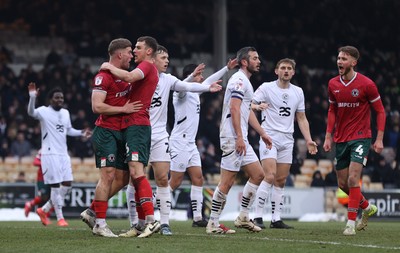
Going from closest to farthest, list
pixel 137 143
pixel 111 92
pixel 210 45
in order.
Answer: pixel 137 143, pixel 111 92, pixel 210 45

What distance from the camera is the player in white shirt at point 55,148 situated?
690 inches

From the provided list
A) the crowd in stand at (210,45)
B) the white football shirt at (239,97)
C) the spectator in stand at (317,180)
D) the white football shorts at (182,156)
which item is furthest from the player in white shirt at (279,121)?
the crowd in stand at (210,45)

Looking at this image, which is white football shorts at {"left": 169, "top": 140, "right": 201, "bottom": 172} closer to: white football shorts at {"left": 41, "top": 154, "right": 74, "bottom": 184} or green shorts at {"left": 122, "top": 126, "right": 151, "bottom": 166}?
white football shorts at {"left": 41, "top": 154, "right": 74, "bottom": 184}

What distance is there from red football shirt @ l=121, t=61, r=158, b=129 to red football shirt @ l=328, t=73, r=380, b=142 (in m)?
2.93

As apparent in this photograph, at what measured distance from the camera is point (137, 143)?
11.6m

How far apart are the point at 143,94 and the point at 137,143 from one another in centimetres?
63

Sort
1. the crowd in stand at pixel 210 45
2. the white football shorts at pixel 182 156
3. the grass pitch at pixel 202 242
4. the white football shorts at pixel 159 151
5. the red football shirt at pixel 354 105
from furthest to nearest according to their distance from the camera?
1. the crowd in stand at pixel 210 45
2. the white football shorts at pixel 182 156
3. the red football shirt at pixel 354 105
4. the white football shorts at pixel 159 151
5. the grass pitch at pixel 202 242

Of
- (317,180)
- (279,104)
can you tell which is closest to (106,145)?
(279,104)

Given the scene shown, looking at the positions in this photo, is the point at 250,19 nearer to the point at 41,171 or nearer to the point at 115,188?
the point at 41,171

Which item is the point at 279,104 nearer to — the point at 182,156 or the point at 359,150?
the point at 182,156

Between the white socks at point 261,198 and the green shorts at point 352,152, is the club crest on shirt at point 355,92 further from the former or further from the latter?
the white socks at point 261,198

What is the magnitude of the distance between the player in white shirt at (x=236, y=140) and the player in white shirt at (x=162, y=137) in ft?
1.16

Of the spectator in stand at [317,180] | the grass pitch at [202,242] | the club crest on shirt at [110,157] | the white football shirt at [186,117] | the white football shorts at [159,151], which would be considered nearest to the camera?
the grass pitch at [202,242]

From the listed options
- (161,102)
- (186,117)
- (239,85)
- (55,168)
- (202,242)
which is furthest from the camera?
(55,168)
